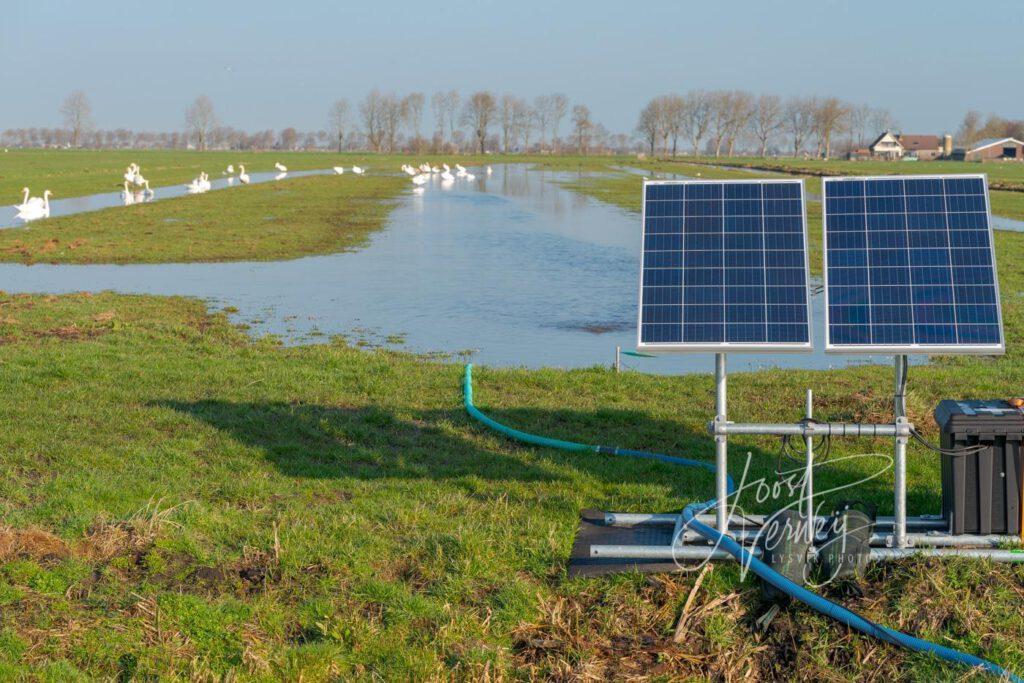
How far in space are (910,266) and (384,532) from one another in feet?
15.3

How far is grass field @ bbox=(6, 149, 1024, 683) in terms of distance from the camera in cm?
667

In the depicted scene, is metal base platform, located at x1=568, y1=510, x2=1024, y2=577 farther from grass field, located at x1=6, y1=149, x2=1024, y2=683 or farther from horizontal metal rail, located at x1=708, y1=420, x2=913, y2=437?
horizontal metal rail, located at x1=708, y1=420, x2=913, y2=437

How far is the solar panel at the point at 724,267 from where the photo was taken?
26.3 feet

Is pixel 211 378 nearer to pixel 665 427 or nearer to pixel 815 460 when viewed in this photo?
pixel 665 427

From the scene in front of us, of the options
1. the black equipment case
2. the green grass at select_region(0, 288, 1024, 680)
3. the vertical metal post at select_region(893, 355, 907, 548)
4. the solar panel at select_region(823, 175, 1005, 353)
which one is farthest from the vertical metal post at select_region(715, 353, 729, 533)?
the black equipment case

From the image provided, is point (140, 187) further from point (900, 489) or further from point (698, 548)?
point (900, 489)

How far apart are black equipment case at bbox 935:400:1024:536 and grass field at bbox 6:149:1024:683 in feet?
1.65

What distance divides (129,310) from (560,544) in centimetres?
1455

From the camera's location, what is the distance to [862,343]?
308 inches

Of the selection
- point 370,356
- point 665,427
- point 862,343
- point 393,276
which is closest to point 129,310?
point 370,356

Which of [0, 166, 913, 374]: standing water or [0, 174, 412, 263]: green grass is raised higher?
[0, 174, 412, 263]: green grass

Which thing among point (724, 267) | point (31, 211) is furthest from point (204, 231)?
point (724, 267)

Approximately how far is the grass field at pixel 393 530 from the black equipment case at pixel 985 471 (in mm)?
502

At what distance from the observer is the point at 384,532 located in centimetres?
841
